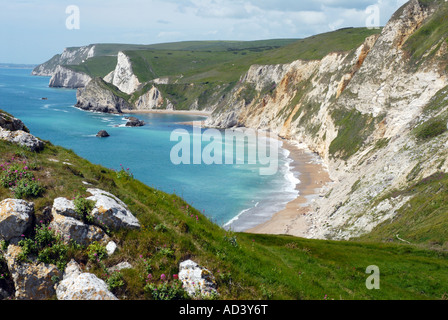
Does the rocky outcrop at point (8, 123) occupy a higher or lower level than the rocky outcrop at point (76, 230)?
higher

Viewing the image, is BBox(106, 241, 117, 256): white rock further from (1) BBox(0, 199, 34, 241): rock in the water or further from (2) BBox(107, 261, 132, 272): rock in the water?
(1) BBox(0, 199, 34, 241): rock in the water

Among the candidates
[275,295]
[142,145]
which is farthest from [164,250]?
[142,145]

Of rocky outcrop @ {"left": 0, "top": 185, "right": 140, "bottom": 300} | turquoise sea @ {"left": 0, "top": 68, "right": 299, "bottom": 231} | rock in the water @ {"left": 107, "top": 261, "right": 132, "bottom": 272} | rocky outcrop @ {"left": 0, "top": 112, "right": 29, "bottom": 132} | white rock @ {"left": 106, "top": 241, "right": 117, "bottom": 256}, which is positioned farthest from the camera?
turquoise sea @ {"left": 0, "top": 68, "right": 299, "bottom": 231}

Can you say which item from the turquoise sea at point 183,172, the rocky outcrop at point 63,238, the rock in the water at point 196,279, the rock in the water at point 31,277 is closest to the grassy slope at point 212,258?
the rock in the water at point 196,279

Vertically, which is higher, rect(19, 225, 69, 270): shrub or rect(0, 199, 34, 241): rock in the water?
rect(0, 199, 34, 241): rock in the water

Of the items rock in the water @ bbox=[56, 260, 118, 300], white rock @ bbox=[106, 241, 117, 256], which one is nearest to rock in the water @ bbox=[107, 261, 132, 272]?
white rock @ bbox=[106, 241, 117, 256]

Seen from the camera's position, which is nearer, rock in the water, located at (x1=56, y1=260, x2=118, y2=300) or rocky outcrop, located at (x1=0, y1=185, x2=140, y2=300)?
rock in the water, located at (x1=56, y1=260, x2=118, y2=300)

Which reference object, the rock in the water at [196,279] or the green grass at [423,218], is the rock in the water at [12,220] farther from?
the green grass at [423,218]
